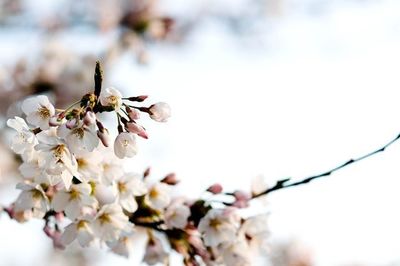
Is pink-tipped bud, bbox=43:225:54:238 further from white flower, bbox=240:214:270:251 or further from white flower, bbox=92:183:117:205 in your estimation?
white flower, bbox=240:214:270:251

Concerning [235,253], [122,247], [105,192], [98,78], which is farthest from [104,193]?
[98,78]

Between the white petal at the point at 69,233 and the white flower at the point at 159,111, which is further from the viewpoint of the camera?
the white petal at the point at 69,233

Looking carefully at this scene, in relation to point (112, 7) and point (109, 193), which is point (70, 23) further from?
point (109, 193)

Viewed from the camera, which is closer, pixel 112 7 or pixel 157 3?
pixel 112 7

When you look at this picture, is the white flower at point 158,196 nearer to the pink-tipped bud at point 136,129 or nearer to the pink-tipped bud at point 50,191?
the pink-tipped bud at point 50,191

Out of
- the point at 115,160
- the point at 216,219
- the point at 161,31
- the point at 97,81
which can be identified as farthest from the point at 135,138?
the point at 161,31

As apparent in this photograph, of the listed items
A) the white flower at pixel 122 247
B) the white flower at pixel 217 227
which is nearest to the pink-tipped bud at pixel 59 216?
the white flower at pixel 122 247
